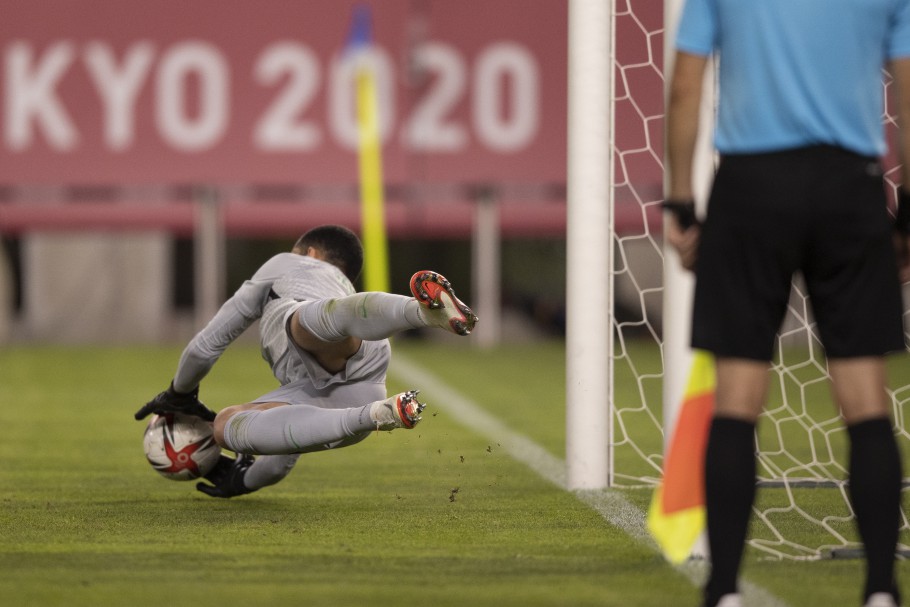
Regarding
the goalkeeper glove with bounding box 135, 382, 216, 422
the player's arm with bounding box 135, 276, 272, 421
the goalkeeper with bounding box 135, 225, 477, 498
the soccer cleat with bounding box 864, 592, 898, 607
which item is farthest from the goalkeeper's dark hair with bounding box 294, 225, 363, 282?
the soccer cleat with bounding box 864, 592, 898, 607

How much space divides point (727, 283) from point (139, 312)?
42.6 ft

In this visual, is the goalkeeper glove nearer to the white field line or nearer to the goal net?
the white field line

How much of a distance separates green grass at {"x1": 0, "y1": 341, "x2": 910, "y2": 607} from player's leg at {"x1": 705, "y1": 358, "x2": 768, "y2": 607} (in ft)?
0.91

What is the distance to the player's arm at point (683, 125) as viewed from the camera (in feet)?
9.79

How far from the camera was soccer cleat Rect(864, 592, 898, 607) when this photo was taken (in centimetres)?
298

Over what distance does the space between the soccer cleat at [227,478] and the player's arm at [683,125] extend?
2291 mm

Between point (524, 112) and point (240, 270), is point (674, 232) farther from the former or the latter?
point (240, 270)

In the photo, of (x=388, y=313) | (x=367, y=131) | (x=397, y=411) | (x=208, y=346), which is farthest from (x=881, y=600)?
(x=367, y=131)

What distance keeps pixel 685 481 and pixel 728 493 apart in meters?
0.29

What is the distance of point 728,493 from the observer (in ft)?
9.86

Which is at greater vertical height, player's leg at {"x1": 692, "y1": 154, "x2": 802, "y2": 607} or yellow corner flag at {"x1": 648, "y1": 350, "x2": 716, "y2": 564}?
player's leg at {"x1": 692, "y1": 154, "x2": 802, "y2": 607}

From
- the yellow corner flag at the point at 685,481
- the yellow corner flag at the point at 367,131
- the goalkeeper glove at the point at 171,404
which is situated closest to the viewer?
the yellow corner flag at the point at 685,481

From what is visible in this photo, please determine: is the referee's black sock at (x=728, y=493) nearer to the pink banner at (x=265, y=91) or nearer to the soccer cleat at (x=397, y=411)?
the soccer cleat at (x=397, y=411)

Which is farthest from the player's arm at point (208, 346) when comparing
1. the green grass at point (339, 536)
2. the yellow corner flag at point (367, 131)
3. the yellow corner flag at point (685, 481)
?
the yellow corner flag at point (367, 131)
